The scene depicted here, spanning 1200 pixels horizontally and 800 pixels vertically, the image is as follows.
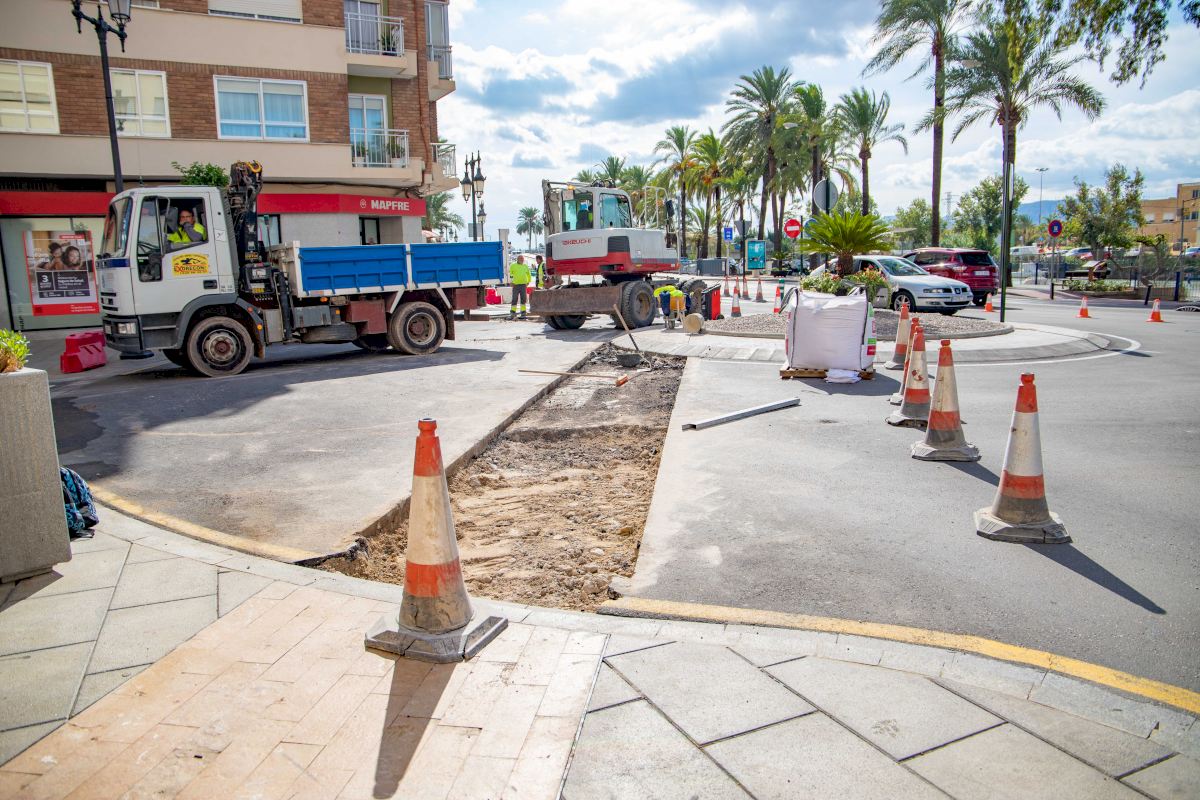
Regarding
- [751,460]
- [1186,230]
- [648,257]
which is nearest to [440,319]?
[648,257]

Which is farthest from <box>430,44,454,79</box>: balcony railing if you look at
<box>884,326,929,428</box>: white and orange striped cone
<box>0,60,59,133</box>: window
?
<box>884,326,929,428</box>: white and orange striped cone

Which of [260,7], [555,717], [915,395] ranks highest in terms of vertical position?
[260,7]

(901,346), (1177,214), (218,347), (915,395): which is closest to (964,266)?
(901,346)

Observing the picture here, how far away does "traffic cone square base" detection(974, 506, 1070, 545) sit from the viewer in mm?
4848

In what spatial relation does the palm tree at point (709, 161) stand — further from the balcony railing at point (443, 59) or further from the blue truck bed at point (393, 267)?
the blue truck bed at point (393, 267)

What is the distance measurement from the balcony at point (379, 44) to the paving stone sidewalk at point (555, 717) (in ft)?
78.9

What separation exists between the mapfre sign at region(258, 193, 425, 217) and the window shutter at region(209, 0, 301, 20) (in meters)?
5.00

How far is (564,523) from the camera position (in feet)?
19.5

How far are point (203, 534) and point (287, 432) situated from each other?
3384 mm

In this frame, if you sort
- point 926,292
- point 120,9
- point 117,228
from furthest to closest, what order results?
point 926,292
point 120,9
point 117,228

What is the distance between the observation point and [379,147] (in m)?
25.2

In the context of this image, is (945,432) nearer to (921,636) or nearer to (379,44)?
(921,636)

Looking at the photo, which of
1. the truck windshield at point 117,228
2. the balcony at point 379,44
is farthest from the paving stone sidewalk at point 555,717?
the balcony at point 379,44

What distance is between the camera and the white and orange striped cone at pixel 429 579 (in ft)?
11.9
